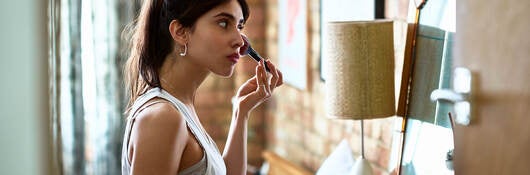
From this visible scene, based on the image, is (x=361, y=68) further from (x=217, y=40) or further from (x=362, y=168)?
(x=217, y=40)

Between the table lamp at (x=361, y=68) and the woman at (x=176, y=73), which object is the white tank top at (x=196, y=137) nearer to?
the woman at (x=176, y=73)

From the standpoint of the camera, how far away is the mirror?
2.05m

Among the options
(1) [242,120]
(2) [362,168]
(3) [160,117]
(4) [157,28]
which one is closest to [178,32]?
(4) [157,28]

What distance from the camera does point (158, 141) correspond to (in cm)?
155

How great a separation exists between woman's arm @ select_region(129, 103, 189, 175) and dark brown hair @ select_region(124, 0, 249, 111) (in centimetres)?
15

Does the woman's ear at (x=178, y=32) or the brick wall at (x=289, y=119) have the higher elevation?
the woman's ear at (x=178, y=32)

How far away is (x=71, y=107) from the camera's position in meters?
3.47

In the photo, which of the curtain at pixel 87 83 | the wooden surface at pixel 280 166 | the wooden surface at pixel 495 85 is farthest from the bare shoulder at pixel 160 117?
the wooden surface at pixel 280 166

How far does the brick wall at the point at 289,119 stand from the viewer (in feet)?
9.46

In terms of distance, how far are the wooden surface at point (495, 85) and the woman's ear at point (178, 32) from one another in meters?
0.61

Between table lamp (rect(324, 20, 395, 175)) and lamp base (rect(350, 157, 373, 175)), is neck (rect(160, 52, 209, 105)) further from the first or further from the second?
lamp base (rect(350, 157, 373, 175))

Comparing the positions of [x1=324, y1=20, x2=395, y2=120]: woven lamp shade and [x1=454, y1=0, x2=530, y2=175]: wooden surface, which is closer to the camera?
[x1=454, y1=0, x2=530, y2=175]: wooden surface

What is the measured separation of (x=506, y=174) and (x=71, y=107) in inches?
83.5

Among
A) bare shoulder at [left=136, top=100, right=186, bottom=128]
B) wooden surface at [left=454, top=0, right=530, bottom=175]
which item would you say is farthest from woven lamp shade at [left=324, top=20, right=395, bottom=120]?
bare shoulder at [left=136, top=100, right=186, bottom=128]
